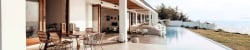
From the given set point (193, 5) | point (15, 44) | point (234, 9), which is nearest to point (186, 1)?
point (193, 5)

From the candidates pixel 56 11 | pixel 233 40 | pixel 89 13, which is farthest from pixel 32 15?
pixel 233 40

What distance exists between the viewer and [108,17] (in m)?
21.2

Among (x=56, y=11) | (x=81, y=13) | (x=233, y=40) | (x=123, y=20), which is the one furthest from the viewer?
(x=233, y=40)

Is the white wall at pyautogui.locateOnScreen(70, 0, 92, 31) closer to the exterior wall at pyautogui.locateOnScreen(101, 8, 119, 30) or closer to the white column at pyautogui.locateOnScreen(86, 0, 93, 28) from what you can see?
A: the white column at pyautogui.locateOnScreen(86, 0, 93, 28)

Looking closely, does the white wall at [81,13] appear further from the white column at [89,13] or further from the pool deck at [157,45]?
the pool deck at [157,45]

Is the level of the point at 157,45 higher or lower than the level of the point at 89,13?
lower

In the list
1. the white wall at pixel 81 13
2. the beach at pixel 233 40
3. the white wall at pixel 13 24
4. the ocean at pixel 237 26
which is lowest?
the beach at pixel 233 40

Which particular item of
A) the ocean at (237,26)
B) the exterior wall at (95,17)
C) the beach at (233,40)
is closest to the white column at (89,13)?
the exterior wall at (95,17)

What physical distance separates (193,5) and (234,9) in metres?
7.61

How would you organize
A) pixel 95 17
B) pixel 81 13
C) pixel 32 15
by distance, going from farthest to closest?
pixel 95 17, pixel 81 13, pixel 32 15

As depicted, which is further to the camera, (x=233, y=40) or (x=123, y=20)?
(x=233, y=40)

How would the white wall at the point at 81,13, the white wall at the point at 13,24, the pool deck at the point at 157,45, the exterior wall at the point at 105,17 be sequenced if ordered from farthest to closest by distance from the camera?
the exterior wall at the point at 105,17
the white wall at the point at 81,13
the pool deck at the point at 157,45
the white wall at the point at 13,24

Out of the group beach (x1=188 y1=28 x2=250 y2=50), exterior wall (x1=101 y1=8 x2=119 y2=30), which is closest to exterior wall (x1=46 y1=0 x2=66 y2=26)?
beach (x1=188 y1=28 x2=250 y2=50)

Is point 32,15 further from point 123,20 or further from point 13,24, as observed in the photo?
point 13,24
